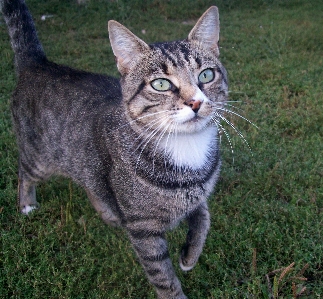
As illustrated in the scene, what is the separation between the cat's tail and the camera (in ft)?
11.2

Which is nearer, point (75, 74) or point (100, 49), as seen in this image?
point (75, 74)

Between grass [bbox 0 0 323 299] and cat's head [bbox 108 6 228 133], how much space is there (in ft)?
3.60

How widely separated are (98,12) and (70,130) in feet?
19.5

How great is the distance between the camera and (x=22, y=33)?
3459 millimetres

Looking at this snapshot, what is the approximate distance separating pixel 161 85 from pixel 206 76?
284mm

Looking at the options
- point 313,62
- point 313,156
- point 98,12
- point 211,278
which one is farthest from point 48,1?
point 211,278

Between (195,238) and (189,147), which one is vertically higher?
(189,147)

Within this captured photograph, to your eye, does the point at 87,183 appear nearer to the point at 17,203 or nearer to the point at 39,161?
the point at 39,161

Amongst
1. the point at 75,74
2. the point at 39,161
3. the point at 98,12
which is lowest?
the point at 98,12

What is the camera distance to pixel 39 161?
3.46 metres

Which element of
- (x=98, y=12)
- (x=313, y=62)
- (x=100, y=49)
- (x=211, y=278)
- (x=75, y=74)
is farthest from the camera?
(x=98, y=12)

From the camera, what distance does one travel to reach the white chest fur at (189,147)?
2.48 m

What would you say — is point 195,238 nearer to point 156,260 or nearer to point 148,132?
point 156,260

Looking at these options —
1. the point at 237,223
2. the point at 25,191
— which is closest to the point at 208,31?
the point at 237,223
